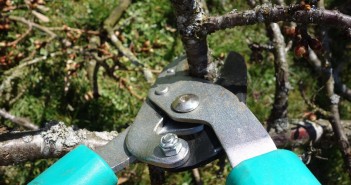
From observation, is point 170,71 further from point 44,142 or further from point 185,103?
point 44,142

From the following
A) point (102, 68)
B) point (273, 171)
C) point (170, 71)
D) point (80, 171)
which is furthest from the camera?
point (102, 68)

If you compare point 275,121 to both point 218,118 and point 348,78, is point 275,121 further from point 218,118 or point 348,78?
point 348,78

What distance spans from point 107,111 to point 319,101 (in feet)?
3.73

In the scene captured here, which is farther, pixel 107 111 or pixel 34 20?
pixel 34 20

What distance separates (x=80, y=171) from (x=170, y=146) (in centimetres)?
25

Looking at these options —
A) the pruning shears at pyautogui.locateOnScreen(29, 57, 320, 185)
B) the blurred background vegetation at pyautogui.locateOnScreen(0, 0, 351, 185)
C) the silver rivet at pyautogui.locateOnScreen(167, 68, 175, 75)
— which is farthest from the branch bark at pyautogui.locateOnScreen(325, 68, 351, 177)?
the silver rivet at pyautogui.locateOnScreen(167, 68, 175, 75)

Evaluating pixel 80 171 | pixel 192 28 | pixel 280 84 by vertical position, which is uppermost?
pixel 192 28

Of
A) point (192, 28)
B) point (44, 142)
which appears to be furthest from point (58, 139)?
point (192, 28)

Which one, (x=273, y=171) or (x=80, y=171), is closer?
(x=273, y=171)

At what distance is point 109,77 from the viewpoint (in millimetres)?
2646

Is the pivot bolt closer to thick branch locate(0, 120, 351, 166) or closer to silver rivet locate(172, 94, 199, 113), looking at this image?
silver rivet locate(172, 94, 199, 113)

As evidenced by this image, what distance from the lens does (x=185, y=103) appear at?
140cm

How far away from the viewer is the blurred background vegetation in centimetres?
234

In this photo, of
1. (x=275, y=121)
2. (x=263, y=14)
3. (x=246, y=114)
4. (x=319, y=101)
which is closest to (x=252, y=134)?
(x=246, y=114)
